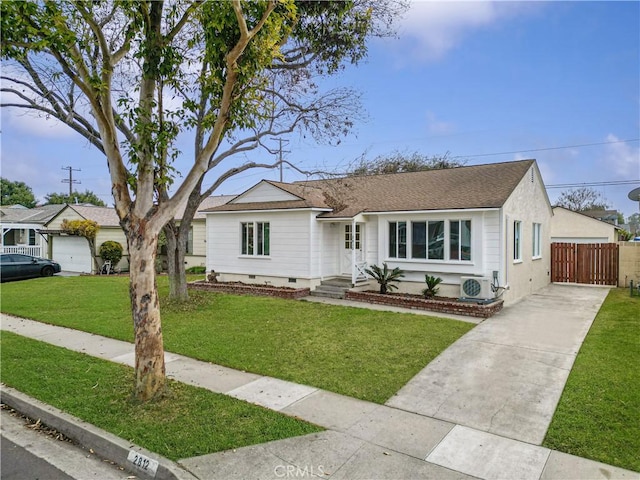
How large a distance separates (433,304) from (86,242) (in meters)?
21.1

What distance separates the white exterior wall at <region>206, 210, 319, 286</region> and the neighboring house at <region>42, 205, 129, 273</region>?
9.38 m

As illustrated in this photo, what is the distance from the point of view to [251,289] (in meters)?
15.0

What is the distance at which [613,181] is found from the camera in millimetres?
34750

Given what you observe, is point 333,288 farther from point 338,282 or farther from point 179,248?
point 179,248

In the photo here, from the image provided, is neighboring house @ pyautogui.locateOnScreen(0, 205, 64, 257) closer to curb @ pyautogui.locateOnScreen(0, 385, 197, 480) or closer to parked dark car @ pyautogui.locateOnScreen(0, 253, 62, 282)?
parked dark car @ pyautogui.locateOnScreen(0, 253, 62, 282)

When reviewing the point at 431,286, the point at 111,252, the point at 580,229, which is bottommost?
the point at 431,286

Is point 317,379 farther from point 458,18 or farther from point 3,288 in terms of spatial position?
point 3,288

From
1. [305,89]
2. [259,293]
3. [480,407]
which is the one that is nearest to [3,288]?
[259,293]

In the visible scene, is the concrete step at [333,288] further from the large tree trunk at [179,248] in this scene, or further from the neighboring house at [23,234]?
the neighboring house at [23,234]

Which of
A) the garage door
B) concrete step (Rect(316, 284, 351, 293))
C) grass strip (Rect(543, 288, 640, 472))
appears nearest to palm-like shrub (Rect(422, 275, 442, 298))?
concrete step (Rect(316, 284, 351, 293))

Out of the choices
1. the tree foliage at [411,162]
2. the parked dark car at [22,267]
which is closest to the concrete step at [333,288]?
the parked dark car at [22,267]

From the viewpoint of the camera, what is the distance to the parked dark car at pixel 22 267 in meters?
19.4

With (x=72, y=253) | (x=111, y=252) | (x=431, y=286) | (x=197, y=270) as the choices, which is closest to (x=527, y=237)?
(x=431, y=286)

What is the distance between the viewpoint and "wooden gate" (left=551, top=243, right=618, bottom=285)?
673 inches
